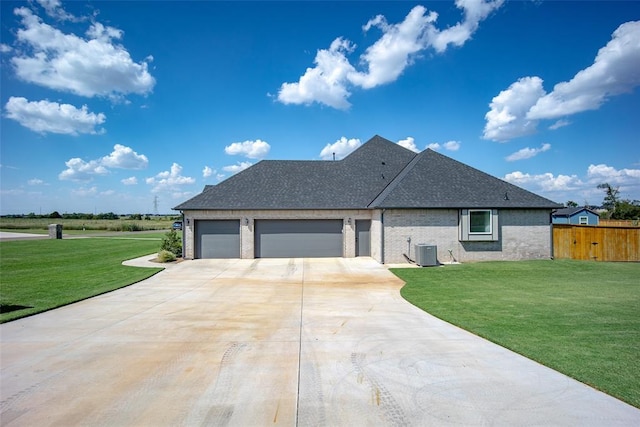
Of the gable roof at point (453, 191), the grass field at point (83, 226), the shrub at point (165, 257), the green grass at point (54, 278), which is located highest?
the gable roof at point (453, 191)

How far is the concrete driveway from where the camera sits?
391 centimetres

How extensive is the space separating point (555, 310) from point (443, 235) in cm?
902

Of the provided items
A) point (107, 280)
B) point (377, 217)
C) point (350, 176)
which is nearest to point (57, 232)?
point (107, 280)

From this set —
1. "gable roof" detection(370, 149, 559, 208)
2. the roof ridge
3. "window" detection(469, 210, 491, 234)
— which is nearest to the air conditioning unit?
"gable roof" detection(370, 149, 559, 208)

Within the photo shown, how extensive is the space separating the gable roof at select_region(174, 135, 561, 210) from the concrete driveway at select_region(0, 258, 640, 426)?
10.2m

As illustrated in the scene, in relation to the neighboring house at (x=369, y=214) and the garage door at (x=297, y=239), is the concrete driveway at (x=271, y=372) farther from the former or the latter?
the garage door at (x=297, y=239)

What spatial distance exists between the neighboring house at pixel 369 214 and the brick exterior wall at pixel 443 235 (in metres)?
0.05

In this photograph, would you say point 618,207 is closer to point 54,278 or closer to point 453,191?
point 453,191

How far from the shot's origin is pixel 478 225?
55.6ft

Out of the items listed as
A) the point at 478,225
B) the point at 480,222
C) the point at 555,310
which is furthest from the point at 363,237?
the point at 555,310

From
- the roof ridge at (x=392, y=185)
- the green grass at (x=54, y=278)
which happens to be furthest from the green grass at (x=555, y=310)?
the green grass at (x=54, y=278)

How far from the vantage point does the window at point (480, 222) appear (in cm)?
1684

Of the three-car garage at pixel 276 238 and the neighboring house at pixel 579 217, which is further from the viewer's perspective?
the neighboring house at pixel 579 217

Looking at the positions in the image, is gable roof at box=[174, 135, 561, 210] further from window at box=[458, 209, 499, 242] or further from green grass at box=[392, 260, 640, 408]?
green grass at box=[392, 260, 640, 408]
